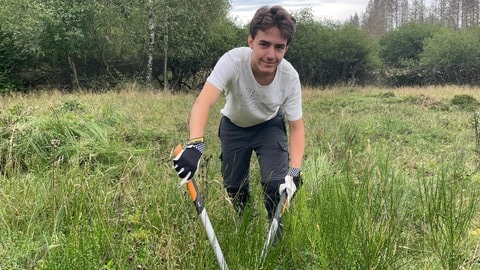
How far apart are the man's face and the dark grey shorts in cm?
58

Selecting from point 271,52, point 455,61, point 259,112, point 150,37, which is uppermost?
point 150,37

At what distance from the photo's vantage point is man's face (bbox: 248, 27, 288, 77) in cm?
234

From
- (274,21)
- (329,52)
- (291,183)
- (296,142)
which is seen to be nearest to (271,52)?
(274,21)

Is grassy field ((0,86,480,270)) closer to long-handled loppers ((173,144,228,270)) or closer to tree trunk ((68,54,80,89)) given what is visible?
long-handled loppers ((173,144,228,270))

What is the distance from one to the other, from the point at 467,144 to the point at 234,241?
224 inches

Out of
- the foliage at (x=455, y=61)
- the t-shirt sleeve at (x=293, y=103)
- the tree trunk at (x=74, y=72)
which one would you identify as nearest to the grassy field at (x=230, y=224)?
the t-shirt sleeve at (x=293, y=103)

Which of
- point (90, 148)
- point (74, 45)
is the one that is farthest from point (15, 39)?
point (90, 148)

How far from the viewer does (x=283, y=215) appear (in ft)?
7.32

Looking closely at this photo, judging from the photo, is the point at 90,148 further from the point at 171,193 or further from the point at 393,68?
the point at 393,68

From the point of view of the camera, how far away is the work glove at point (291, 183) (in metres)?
2.24

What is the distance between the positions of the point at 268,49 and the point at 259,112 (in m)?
0.53

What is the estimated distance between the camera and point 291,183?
2.28 meters

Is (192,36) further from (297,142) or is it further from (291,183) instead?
(291,183)

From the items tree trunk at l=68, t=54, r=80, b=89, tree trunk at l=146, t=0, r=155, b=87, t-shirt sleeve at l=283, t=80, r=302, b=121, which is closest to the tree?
tree trunk at l=146, t=0, r=155, b=87
